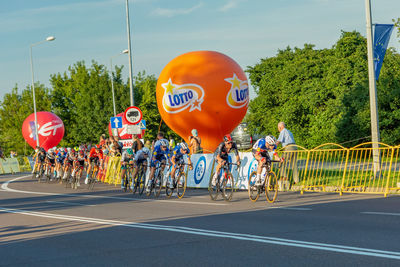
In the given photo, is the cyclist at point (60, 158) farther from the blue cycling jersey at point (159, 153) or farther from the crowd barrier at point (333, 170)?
the blue cycling jersey at point (159, 153)

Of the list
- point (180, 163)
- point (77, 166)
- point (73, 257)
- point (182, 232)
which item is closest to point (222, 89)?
point (77, 166)

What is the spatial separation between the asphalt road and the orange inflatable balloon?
10.9m

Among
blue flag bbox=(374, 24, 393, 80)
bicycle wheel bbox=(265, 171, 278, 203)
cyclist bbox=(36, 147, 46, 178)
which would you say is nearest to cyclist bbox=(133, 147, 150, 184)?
bicycle wheel bbox=(265, 171, 278, 203)

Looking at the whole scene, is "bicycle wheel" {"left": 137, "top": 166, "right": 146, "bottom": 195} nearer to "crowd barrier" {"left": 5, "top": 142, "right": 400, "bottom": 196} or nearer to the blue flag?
"crowd barrier" {"left": 5, "top": 142, "right": 400, "bottom": 196}

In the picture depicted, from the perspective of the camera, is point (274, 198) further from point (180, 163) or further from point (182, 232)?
point (182, 232)

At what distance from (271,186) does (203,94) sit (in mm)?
11604

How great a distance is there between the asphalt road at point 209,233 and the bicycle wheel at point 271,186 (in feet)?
0.90

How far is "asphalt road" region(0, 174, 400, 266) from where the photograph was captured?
7.16m

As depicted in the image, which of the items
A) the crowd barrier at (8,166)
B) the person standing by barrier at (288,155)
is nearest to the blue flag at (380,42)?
the person standing by barrier at (288,155)

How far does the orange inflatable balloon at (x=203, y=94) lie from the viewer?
25.8 meters

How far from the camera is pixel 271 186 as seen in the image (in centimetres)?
1463

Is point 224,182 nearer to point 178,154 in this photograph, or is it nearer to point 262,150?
point 262,150

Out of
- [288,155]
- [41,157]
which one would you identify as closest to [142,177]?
[288,155]

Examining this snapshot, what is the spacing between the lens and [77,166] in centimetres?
2281
